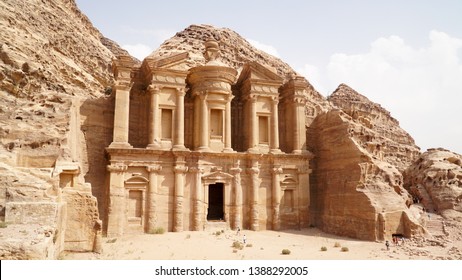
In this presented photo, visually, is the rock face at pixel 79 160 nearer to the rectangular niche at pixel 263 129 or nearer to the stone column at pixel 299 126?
the stone column at pixel 299 126

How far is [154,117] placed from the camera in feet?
75.2

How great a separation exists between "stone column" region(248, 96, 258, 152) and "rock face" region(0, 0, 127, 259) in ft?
32.6

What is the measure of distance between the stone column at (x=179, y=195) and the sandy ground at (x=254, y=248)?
2.42ft

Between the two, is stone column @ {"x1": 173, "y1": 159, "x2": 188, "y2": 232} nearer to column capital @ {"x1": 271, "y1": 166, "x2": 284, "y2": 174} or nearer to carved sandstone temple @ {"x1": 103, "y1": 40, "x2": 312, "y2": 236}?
carved sandstone temple @ {"x1": 103, "y1": 40, "x2": 312, "y2": 236}

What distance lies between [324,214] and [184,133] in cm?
1109

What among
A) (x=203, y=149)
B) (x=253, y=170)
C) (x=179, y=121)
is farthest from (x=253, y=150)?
(x=179, y=121)

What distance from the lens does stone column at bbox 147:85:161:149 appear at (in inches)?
893

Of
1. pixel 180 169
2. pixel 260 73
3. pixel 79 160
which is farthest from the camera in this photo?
pixel 260 73

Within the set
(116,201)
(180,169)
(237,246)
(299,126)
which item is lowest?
(237,246)

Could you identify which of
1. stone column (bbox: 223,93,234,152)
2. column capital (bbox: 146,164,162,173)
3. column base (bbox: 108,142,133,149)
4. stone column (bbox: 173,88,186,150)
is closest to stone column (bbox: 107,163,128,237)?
column base (bbox: 108,142,133,149)

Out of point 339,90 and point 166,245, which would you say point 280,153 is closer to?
point 166,245

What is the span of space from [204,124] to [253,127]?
3497mm

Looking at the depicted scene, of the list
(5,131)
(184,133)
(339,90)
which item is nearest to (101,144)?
(184,133)

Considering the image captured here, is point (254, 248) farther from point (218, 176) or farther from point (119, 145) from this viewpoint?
point (119, 145)
